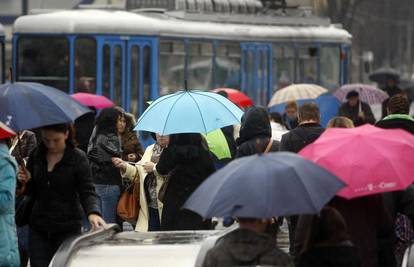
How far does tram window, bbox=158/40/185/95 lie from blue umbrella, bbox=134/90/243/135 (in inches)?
524

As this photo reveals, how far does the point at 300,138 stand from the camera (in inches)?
517

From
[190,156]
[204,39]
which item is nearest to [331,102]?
[204,39]

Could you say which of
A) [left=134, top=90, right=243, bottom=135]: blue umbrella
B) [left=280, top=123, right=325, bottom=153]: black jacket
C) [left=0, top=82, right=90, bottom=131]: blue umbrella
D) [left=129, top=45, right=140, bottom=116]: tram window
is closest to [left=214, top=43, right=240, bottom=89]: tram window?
[left=129, top=45, right=140, bottom=116]: tram window

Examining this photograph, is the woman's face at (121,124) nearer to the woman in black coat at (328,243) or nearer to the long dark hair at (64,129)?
the long dark hair at (64,129)

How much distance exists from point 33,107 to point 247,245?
10.6 ft

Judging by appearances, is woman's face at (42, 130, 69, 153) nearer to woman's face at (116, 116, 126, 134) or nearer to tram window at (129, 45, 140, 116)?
woman's face at (116, 116, 126, 134)

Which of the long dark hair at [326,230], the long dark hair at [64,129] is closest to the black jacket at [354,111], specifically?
the long dark hair at [64,129]

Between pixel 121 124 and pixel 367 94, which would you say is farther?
pixel 367 94

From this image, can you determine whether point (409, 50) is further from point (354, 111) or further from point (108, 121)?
Answer: point (108, 121)

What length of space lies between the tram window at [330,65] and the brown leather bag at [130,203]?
61.7 ft

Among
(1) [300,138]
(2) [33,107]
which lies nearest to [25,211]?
(2) [33,107]

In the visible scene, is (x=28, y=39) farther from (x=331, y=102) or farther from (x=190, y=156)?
(x=190, y=156)

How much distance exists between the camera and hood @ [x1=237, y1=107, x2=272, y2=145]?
13000mm

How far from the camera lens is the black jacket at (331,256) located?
8328 millimetres
